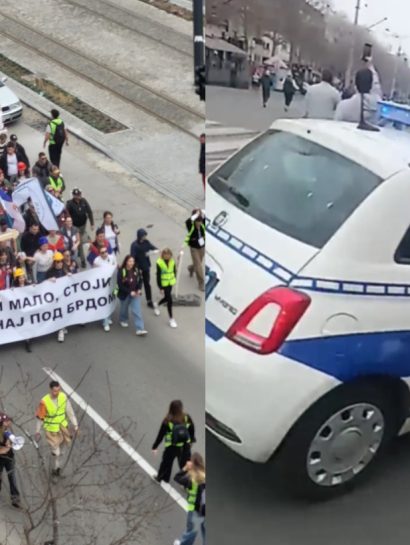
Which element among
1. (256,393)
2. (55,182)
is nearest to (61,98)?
(55,182)

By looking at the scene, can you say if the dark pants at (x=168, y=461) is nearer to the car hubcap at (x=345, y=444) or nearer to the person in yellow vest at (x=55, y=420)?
the person in yellow vest at (x=55, y=420)

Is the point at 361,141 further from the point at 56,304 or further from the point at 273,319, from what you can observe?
the point at 56,304

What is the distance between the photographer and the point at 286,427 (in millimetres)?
2010

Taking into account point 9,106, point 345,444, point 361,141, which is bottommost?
point 9,106

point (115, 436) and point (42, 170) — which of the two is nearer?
point (115, 436)

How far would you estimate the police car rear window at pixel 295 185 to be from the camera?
1.91 metres

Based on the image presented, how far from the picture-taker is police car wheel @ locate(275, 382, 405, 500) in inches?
78.9

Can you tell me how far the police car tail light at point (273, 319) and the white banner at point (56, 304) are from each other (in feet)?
16.8

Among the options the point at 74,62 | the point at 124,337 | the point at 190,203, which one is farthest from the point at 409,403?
the point at 74,62

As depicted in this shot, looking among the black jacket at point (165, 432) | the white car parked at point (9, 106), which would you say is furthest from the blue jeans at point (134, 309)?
the white car parked at point (9, 106)

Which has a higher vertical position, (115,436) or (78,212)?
(78,212)

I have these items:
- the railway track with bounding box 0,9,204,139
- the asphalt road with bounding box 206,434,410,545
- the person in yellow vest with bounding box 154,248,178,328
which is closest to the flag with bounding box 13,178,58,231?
the person in yellow vest with bounding box 154,248,178,328

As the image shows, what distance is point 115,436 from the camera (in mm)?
6160

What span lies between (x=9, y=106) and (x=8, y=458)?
7175mm
